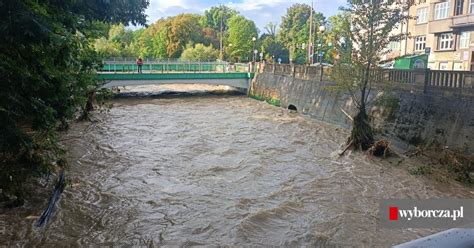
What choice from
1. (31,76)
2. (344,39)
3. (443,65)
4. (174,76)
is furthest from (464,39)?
(31,76)

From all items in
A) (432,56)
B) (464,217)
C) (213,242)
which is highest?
(432,56)

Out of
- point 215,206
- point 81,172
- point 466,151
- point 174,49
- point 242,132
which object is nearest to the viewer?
point 215,206

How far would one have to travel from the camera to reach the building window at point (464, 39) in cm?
3291

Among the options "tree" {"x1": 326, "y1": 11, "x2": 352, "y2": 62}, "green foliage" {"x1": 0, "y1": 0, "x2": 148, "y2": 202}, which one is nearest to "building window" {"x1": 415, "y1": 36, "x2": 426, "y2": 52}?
"tree" {"x1": 326, "y1": 11, "x2": 352, "y2": 62}

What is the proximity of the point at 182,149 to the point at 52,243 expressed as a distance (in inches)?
361

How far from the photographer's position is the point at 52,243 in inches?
311

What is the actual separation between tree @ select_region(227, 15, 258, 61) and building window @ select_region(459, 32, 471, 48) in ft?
118

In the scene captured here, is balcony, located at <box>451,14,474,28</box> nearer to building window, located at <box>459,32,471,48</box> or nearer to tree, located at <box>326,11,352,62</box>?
building window, located at <box>459,32,471,48</box>

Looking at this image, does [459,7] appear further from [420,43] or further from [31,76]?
[31,76]

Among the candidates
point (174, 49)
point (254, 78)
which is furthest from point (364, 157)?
point (174, 49)

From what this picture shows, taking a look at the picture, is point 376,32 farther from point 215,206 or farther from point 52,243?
point 52,243

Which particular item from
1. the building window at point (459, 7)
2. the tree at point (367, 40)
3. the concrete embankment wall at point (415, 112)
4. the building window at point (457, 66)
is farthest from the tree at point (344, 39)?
the building window at point (459, 7)

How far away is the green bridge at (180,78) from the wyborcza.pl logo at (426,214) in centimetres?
2730

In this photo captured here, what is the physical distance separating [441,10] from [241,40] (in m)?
34.8
